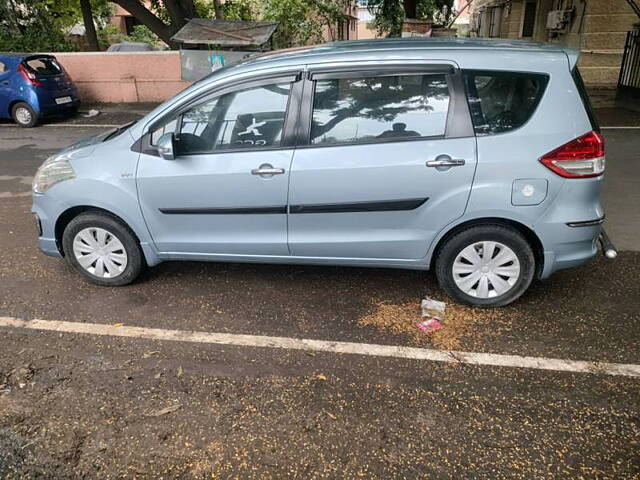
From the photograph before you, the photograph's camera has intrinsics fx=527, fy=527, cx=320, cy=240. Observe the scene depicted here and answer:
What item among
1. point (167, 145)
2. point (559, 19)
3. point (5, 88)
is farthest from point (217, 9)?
point (167, 145)

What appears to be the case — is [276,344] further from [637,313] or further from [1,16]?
[1,16]

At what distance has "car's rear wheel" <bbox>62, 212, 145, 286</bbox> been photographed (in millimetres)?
4082

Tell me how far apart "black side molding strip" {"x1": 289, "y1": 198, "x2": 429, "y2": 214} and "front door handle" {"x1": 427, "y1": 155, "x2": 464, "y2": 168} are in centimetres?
25

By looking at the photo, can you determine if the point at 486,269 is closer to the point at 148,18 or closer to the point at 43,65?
the point at 43,65

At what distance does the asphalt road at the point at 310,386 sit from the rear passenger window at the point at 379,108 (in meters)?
1.27

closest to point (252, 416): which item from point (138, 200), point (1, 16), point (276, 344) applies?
point (276, 344)

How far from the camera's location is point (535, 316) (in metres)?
3.77

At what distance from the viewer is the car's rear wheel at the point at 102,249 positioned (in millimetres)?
4082

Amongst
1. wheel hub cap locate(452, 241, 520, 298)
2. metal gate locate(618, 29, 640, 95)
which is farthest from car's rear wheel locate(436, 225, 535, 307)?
metal gate locate(618, 29, 640, 95)

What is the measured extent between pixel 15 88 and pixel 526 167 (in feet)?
38.0

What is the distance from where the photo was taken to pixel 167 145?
12.1 ft

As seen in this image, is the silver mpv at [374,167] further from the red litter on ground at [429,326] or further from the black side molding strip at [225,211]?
the red litter on ground at [429,326]

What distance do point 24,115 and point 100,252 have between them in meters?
9.34

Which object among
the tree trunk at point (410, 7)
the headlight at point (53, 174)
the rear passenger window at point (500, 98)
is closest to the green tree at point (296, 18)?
the tree trunk at point (410, 7)
